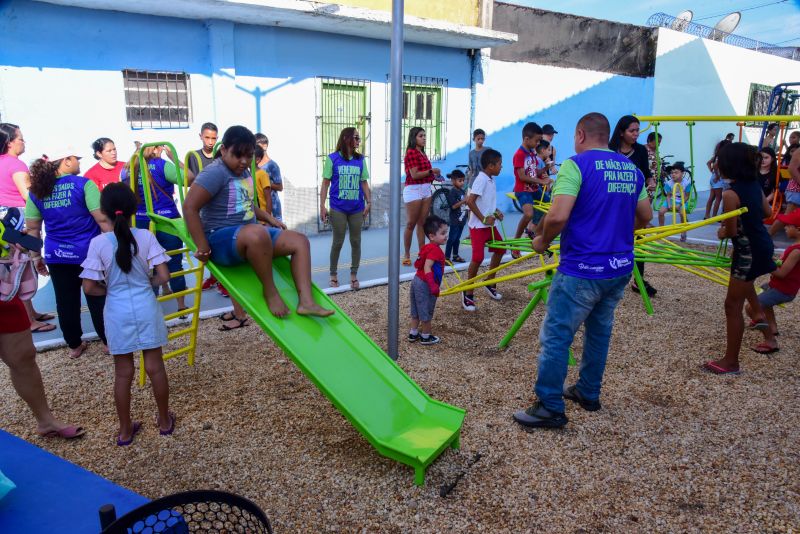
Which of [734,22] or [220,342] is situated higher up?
[734,22]

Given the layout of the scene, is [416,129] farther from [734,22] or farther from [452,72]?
[734,22]

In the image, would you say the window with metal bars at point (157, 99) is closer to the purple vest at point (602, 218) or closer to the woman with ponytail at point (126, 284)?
the woman with ponytail at point (126, 284)

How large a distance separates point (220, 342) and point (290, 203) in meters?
4.65

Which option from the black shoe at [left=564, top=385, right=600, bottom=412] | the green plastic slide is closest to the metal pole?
the green plastic slide

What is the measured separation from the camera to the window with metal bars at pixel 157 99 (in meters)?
7.51

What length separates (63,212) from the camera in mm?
3938

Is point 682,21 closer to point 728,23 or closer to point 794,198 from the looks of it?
point 728,23

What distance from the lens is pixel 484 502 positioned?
270 cm

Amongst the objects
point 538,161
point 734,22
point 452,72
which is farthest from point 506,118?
point 734,22

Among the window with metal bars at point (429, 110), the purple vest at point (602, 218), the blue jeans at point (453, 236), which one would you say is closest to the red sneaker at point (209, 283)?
the blue jeans at point (453, 236)

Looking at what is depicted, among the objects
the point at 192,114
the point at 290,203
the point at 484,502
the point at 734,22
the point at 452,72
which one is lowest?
the point at 484,502

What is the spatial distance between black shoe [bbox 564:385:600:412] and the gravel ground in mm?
52

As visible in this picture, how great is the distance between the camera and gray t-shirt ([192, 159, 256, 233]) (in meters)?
3.38

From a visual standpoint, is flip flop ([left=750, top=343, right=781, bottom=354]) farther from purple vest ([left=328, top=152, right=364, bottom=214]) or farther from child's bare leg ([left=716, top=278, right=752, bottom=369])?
purple vest ([left=328, top=152, right=364, bottom=214])
